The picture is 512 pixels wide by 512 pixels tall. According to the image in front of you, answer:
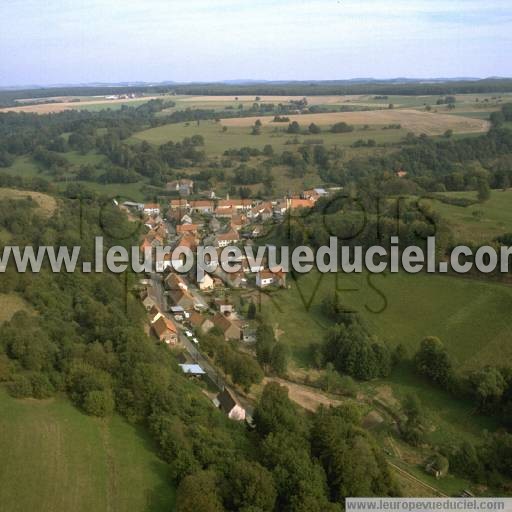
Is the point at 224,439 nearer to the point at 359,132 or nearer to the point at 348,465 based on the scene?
the point at 348,465

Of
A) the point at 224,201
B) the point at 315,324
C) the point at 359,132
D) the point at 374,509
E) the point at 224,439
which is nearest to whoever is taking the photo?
the point at 374,509

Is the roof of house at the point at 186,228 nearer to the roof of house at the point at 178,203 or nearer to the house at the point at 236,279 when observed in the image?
the roof of house at the point at 178,203

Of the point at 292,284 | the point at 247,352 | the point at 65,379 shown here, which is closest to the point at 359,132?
the point at 292,284

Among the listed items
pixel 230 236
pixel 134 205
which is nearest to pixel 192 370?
pixel 230 236

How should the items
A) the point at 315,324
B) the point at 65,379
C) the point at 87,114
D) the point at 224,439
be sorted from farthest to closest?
the point at 87,114 < the point at 315,324 < the point at 65,379 < the point at 224,439

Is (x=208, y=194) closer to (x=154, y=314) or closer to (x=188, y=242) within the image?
(x=188, y=242)

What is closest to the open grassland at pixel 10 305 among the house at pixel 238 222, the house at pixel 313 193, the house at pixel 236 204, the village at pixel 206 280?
the village at pixel 206 280
